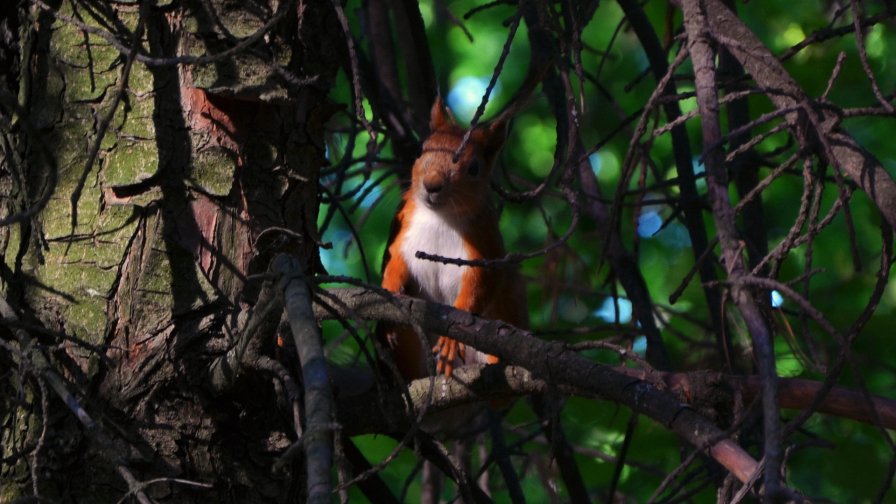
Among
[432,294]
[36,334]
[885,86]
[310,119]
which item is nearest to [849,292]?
[432,294]

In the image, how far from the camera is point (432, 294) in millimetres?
3145

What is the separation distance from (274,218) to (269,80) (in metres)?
0.23

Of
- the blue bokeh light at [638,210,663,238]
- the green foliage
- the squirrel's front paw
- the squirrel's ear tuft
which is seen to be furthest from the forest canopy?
the blue bokeh light at [638,210,663,238]

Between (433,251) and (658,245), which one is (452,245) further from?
(658,245)

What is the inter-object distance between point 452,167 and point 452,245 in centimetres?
31

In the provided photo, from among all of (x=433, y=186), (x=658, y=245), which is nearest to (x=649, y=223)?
(x=658, y=245)

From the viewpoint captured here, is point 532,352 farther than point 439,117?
No

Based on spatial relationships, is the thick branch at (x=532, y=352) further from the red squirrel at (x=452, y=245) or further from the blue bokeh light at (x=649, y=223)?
the blue bokeh light at (x=649, y=223)

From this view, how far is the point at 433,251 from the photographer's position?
309cm

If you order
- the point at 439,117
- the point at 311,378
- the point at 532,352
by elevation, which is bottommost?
the point at 311,378

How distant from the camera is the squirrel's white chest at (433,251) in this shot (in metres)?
3.10

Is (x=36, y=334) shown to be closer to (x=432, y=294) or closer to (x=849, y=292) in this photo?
(x=432, y=294)

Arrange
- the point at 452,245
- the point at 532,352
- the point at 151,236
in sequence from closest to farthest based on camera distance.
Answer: the point at 532,352 → the point at 151,236 → the point at 452,245

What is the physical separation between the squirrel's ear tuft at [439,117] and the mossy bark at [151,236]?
3.90 ft
